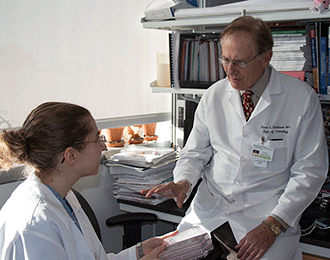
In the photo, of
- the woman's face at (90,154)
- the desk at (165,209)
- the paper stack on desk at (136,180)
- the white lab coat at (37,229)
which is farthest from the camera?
the paper stack on desk at (136,180)

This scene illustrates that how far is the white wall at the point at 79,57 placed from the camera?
180 cm

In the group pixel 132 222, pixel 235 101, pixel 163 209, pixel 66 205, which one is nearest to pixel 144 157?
pixel 163 209

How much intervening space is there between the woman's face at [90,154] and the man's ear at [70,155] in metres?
0.03

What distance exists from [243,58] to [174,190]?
26.9 inches

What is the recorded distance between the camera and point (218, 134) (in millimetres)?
1793

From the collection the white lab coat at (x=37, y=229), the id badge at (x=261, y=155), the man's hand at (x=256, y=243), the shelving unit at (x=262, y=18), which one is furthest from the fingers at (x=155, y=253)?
the shelving unit at (x=262, y=18)

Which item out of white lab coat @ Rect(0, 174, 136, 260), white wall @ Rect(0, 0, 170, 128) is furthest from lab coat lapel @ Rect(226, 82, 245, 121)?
white lab coat @ Rect(0, 174, 136, 260)

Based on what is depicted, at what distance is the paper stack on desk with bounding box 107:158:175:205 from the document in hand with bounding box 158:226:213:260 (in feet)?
1.57

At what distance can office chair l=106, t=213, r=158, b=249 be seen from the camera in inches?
69.9

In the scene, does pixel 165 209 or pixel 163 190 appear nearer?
pixel 163 190

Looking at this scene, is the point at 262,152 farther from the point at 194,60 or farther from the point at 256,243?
the point at 194,60

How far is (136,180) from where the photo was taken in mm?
2107

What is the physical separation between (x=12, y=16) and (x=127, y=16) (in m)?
0.79

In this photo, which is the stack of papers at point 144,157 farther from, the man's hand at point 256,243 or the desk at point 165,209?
the man's hand at point 256,243
